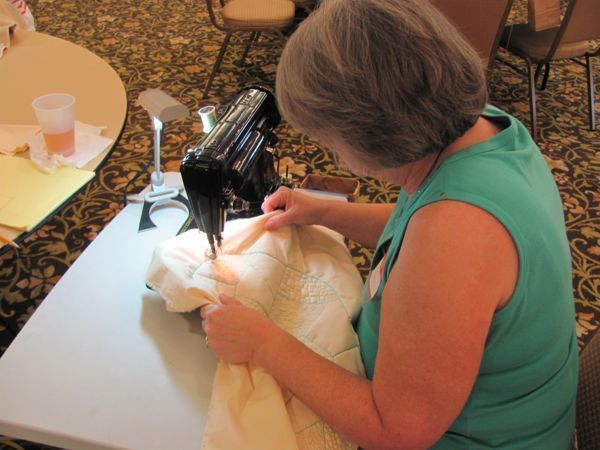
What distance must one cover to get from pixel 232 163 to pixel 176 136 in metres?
2.22

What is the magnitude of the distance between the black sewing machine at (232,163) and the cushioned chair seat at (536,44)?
2440mm

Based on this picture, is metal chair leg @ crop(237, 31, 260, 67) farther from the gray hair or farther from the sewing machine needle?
the gray hair

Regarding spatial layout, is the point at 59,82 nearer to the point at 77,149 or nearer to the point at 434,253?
the point at 77,149

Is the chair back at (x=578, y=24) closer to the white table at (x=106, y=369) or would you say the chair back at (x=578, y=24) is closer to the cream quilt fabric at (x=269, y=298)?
the cream quilt fabric at (x=269, y=298)

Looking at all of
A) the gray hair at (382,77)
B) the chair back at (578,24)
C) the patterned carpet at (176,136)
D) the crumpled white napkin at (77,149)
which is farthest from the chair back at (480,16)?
the gray hair at (382,77)

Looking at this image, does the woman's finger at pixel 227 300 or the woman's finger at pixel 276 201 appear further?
the woman's finger at pixel 276 201

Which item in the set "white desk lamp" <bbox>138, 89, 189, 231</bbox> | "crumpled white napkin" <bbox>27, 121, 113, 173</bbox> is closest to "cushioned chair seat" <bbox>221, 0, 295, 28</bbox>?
"crumpled white napkin" <bbox>27, 121, 113, 173</bbox>

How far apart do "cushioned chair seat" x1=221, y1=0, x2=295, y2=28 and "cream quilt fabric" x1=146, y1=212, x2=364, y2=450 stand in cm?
239

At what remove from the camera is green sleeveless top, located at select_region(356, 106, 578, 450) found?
27.3 inches

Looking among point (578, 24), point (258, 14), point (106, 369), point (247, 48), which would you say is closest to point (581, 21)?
point (578, 24)

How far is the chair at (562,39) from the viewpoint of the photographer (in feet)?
8.90

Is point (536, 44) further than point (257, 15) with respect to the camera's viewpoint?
No

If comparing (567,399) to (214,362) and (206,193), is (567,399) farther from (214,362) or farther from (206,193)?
(206,193)

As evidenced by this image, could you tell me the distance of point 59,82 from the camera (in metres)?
1.59
